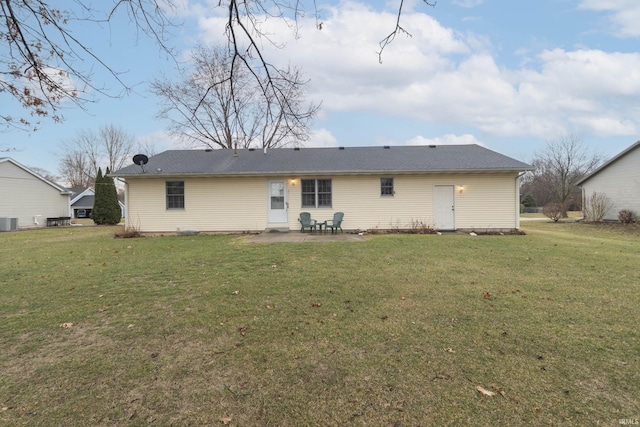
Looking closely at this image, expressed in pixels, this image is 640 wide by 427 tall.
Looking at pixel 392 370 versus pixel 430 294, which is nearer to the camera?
pixel 392 370

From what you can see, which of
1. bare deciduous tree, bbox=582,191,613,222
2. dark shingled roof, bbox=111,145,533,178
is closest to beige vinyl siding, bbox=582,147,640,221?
bare deciduous tree, bbox=582,191,613,222

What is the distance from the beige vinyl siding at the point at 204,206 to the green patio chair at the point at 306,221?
172cm

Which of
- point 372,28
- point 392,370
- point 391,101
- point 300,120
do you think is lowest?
point 392,370

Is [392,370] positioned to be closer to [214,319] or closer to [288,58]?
[214,319]

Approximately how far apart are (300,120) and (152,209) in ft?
40.3

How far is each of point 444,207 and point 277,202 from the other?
7.50 metres

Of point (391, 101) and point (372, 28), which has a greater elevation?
point (391, 101)

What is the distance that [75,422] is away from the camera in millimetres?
2012

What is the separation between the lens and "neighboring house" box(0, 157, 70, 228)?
21391mm

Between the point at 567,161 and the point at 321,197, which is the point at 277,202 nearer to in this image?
Answer: the point at 321,197

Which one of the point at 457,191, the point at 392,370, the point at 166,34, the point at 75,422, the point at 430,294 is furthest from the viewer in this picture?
the point at 457,191

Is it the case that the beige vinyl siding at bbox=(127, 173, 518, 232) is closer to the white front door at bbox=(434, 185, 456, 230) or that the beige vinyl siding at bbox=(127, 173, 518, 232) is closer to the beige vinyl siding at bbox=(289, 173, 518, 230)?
the beige vinyl siding at bbox=(289, 173, 518, 230)

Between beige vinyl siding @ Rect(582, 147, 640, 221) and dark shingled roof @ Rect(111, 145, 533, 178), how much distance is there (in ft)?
31.4

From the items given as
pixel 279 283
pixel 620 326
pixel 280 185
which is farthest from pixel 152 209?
pixel 620 326
